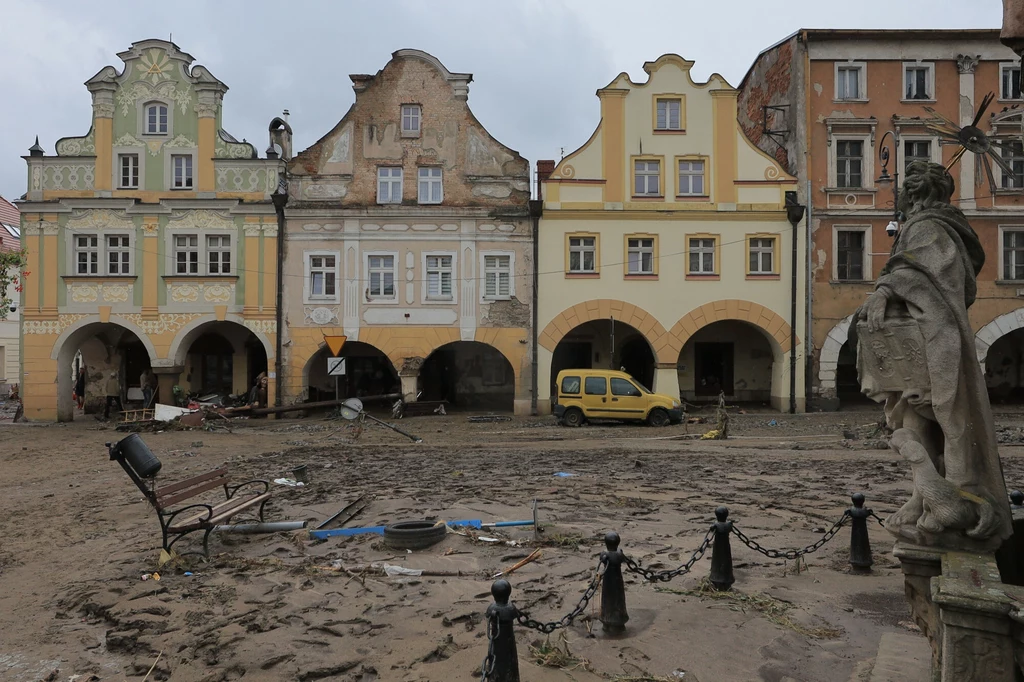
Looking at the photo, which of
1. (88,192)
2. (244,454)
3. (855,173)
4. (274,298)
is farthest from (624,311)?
(88,192)

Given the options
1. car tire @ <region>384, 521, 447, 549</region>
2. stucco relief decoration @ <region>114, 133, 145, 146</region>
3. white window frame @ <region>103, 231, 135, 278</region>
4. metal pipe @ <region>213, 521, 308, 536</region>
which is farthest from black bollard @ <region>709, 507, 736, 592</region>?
stucco relief decoration @ <region>114, 133, 145, 146</region>

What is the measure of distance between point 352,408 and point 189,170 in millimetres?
11339

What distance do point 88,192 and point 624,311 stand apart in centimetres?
1874

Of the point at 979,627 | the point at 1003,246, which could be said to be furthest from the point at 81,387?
the point at 1003,246

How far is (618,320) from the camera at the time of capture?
24109 millimetres

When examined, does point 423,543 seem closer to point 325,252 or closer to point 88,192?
point 325,252

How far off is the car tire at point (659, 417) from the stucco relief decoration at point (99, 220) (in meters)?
18.3

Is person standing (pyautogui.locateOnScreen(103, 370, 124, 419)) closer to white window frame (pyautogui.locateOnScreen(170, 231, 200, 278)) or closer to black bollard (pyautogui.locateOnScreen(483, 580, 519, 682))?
white window frame (pyautogui.locateOnScreen(170, 231, 200, 278))

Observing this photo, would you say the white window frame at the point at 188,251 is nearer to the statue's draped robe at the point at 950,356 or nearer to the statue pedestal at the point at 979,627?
the statue's draped robe at the point at 950,356

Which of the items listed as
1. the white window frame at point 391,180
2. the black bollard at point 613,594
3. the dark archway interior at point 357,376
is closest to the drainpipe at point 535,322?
the white window frame at point 391,180

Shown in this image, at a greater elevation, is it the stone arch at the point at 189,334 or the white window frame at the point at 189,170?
the white window frame at the point at 189,170

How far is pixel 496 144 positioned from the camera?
961 inches

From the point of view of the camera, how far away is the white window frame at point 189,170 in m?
24.0

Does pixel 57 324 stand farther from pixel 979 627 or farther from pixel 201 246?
pixel 979 627
